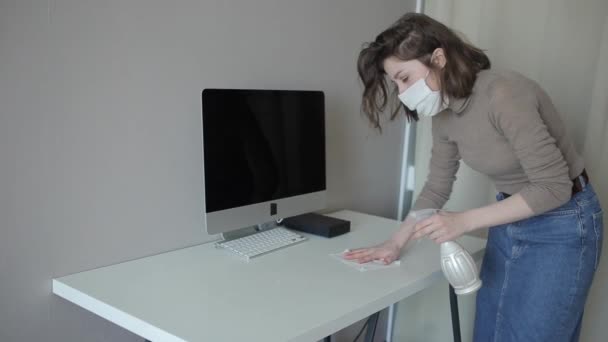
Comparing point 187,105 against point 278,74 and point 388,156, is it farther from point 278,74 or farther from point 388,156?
point 388,156

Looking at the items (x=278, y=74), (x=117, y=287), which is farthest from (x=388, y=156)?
(x=117, y=287)

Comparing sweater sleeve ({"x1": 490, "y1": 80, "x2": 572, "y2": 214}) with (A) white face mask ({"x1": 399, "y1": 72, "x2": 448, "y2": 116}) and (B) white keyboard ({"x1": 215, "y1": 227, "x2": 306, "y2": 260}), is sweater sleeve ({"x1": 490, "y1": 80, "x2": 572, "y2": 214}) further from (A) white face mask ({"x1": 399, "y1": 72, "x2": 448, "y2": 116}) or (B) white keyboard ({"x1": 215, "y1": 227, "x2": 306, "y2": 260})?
(B) white keyboard ({"x1": 215, "y1": 227, "x2": 306, "y2": 260})

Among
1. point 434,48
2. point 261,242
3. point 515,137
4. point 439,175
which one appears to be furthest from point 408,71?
point 261,242

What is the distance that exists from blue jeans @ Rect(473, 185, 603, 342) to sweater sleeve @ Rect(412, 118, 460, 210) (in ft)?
0.82

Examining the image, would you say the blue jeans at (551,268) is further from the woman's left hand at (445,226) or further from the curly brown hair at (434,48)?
the curly brown hair at (434,48)

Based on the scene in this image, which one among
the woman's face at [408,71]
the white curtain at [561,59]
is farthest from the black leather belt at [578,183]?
the white curtain at [561,59]

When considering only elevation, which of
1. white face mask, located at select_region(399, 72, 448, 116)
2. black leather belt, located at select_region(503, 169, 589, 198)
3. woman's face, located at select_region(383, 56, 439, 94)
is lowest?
black leather belt, located at select_region(503, 169, 589, 198)

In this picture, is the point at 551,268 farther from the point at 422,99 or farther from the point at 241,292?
the point at 241,292

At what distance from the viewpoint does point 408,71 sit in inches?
52.6

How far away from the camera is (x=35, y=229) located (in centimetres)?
121

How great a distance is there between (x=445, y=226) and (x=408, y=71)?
16.0 inches

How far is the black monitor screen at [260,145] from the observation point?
1.43 metres

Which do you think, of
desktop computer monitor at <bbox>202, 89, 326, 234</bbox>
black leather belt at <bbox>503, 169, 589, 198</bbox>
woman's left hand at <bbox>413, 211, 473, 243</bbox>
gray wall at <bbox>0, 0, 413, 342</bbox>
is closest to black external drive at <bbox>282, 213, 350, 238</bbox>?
desktop computer monitor at <bbox>202, 89, 326, 234</bbox>

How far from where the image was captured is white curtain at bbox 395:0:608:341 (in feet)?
6.19
